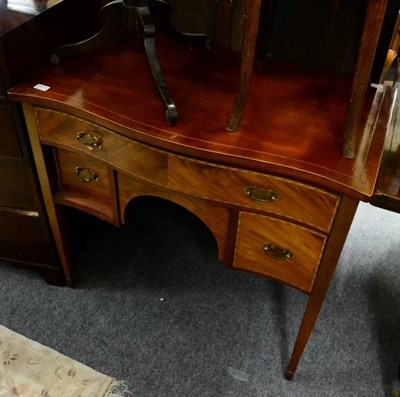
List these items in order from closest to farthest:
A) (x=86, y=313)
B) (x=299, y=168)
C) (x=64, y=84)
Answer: (x=299, y=168) → (x=64, y=84) → (x=86, y=313)

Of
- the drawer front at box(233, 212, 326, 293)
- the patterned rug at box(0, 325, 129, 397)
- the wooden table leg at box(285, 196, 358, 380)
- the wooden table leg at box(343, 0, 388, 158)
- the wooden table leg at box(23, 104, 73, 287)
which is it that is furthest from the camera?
the patterned rug at box(0, 325, 129, 397)

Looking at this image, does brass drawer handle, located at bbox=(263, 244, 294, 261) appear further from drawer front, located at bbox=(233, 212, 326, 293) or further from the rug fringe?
the rug fringe

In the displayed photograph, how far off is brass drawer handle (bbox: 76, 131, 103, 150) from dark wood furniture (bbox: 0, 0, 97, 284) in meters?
0.16

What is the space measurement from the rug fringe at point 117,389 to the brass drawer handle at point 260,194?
0.67m

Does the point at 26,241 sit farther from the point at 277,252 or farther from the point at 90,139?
the point at 277,252

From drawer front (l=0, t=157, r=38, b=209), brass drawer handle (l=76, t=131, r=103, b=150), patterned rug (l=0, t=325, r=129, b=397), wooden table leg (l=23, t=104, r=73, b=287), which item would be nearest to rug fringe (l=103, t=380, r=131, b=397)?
patterned rug (l=0, t=325, r=129, b=397)

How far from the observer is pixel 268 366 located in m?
1.34

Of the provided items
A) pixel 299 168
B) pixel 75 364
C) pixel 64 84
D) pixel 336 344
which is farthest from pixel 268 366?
pixel 64 84

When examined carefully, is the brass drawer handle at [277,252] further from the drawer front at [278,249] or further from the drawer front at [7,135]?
→ the drawer front at [7,135]

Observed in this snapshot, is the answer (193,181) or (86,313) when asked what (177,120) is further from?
(86,313)

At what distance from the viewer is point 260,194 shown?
3.24 ft

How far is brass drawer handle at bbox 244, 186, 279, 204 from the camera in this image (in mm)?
977

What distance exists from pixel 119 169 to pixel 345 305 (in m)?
0.87

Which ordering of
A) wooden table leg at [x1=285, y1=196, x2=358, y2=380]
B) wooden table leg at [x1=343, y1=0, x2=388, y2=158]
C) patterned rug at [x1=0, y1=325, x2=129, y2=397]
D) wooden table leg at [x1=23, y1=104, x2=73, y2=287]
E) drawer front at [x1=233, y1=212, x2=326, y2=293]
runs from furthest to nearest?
1. patterned rug at [x1=0, y1=325, x2=129, y2=397]
2. wooden table leg at [x1=23, y1=104, x2=73, y2=287]
3. drawer front at [x1=233, y1=212, x2=326, y2=293]
4. wooden table leg at [x1=285, y1=196, x2=358, y2=380]
5. wooden table leg at [x1=343, y1=0, x2=388, y2=158]
